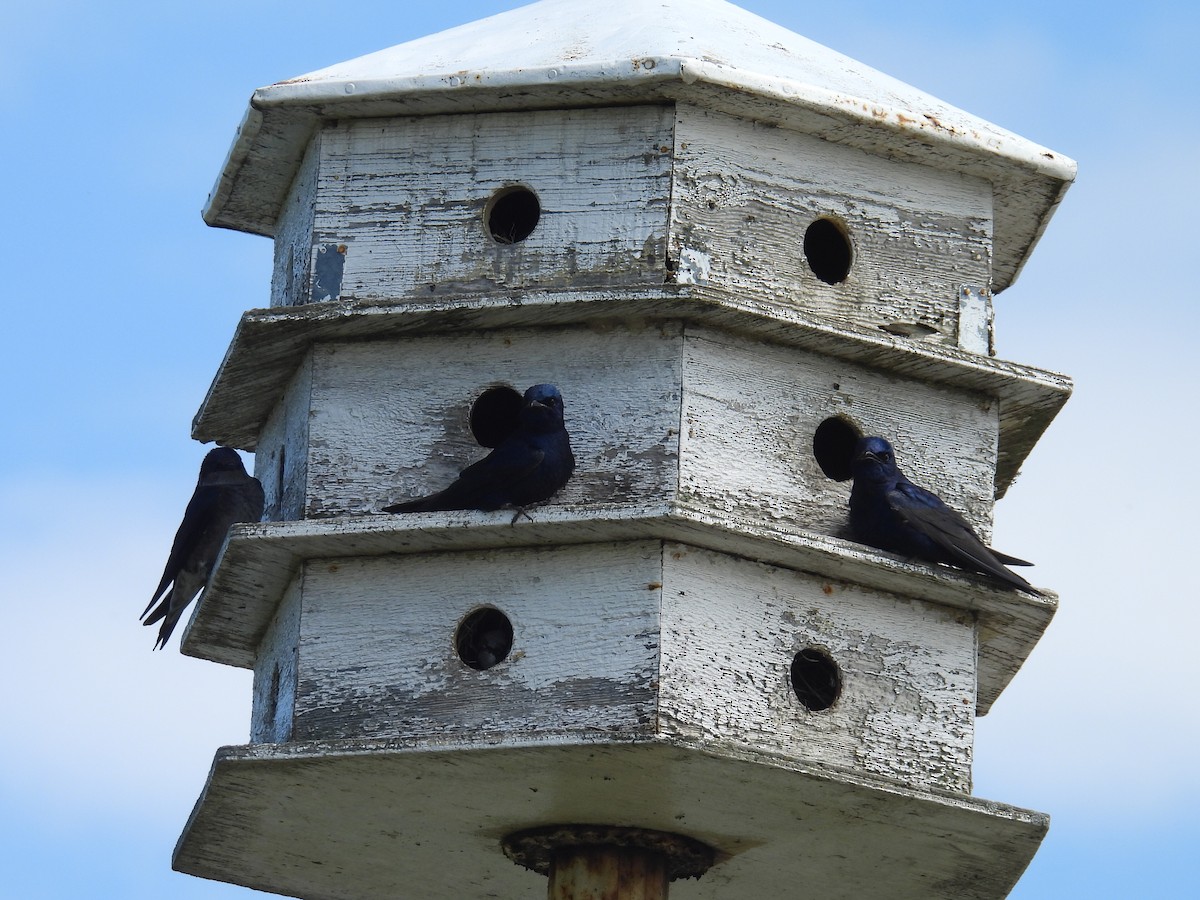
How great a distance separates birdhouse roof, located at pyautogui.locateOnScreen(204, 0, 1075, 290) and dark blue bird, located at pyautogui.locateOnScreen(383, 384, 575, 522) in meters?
1.06

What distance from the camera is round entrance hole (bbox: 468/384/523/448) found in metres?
9.09

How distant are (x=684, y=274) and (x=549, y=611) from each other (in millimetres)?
1164

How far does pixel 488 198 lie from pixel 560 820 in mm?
2017

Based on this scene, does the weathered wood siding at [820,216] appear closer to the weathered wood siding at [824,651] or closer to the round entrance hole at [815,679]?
the weathered wood siding at [824,651]

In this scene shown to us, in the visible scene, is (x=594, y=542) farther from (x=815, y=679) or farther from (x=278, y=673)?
(x=278, y=673)

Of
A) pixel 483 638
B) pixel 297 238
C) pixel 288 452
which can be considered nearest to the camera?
pixel 483 638

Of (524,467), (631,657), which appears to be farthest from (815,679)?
(524,467)

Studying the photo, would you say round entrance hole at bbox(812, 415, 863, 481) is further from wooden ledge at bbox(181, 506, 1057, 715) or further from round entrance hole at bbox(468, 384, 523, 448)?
round entrance hole at bbox(468, 384, 523, 448)

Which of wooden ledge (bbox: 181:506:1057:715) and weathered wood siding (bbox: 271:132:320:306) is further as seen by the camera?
weathered wood siding (bbox: 271:132:320:306)

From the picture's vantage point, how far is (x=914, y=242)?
9.34 metres

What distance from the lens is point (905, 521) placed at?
8.73m

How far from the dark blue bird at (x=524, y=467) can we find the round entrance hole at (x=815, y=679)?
3.06 ft

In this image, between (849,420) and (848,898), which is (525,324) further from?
(848,898)

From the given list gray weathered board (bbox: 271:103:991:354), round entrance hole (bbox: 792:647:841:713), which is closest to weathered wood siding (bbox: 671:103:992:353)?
gray weathered board (bbox: 271:103:991:354)
